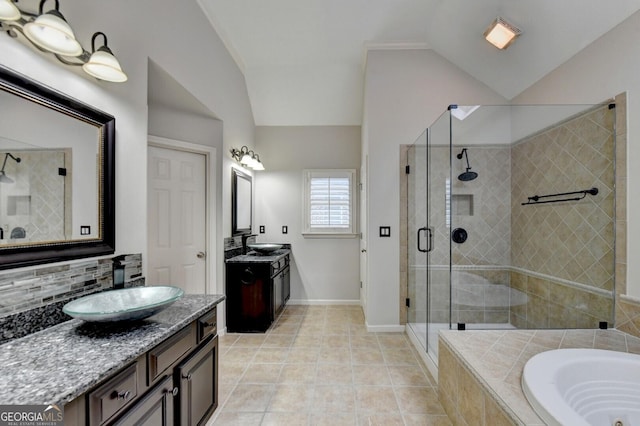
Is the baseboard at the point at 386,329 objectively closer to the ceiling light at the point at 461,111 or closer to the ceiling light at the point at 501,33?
the ceiling light at the point at 461,111

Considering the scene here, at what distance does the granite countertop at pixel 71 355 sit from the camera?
29.9 inches

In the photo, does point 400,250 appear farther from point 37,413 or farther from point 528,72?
point 37,413

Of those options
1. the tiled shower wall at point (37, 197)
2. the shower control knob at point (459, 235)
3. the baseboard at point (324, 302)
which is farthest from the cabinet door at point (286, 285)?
the tiled shower wall at point (37, 197)

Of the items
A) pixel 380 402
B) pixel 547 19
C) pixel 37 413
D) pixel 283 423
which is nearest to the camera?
pixel 37 413

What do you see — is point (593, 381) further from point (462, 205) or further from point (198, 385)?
point (198, 385)

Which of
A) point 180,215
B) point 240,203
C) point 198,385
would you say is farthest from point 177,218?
point 198,385

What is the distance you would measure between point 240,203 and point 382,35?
259 centimetres

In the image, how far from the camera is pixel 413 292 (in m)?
3.04

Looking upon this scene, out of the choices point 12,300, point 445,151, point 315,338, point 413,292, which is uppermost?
point 445,151

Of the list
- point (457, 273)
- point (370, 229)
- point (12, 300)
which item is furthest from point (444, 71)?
point (12, 300)

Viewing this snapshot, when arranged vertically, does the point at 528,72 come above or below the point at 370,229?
above

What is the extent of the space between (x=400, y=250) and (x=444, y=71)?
214cm

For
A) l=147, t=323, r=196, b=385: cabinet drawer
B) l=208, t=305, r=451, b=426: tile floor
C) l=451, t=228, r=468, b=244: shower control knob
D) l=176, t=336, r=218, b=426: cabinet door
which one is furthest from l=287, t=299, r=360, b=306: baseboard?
l=147, t=323, r=196, b=385: cabinet drawer

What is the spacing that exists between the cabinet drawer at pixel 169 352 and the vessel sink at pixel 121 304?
0.16 metres
